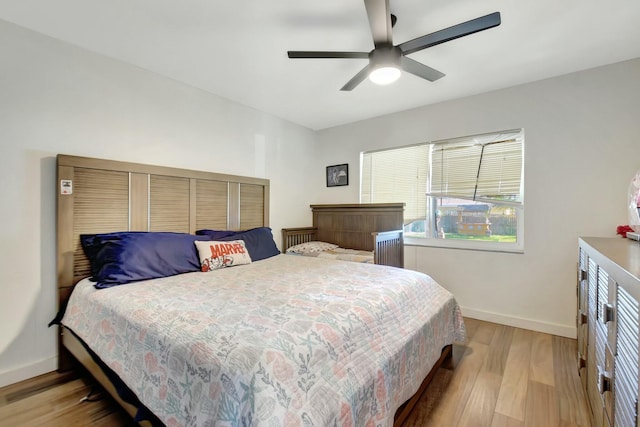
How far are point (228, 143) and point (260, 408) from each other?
2.73m

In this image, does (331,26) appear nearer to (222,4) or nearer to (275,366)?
(222,4)

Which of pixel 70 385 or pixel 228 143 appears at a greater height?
pixel 228 143

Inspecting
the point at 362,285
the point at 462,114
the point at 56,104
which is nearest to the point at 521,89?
A: the point at 462,114

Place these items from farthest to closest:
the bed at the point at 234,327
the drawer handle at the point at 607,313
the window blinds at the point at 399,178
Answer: the window blinds at the point at 399,178 → the drawer handle at the point at 607,313 → the bed at the point at 234,327

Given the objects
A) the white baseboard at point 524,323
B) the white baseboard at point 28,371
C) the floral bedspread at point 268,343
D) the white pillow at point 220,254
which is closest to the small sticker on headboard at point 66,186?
the floral bedspread at point 268,343

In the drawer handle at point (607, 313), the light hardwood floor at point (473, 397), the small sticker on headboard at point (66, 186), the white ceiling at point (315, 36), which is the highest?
the white ceiling at point (315, 36)

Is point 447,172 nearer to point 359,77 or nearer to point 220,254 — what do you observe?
point 359,77

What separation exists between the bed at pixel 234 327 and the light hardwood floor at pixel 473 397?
0.14 m

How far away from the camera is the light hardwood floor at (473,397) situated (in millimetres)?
1449

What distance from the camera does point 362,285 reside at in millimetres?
1633

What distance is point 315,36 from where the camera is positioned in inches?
75.3

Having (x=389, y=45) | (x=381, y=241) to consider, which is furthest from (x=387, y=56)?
(x=381, y=241)

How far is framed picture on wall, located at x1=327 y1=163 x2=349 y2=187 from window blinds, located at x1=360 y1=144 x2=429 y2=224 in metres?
0.24

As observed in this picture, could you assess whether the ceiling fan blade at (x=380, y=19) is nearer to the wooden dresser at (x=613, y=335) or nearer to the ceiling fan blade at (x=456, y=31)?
the ceiling fan blade at (x=456, y=31)
